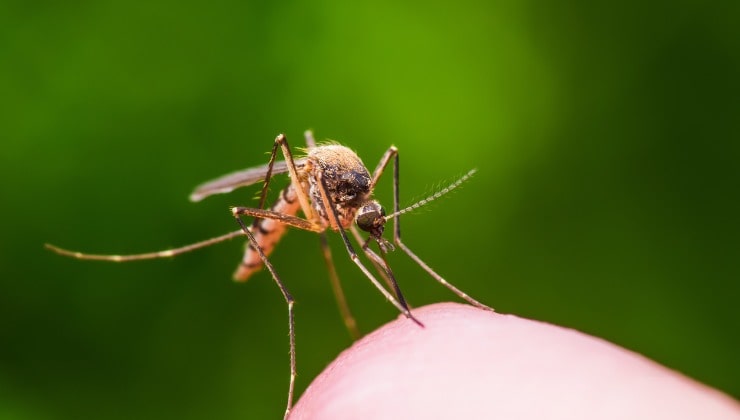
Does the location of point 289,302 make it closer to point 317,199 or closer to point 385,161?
point 317,199

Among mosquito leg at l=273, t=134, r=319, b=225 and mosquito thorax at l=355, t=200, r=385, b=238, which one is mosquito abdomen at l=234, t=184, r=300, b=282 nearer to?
mosquito leg at l=273, t=134, r=319, b=225

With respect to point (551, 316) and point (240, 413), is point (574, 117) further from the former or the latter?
point (240, 413)

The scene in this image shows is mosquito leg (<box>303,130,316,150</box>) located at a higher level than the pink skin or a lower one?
higher

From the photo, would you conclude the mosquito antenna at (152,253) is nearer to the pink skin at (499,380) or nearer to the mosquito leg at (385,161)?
the mosquito leg at (385,161)

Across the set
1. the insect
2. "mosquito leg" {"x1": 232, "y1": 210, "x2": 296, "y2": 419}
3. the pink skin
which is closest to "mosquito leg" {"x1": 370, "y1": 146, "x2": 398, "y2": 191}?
the insect

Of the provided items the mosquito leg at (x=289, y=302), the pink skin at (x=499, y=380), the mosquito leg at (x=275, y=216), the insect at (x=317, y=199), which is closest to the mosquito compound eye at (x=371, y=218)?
the insect at (x=317, y=199)

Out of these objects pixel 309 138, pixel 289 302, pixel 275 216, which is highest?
pixel 309 138

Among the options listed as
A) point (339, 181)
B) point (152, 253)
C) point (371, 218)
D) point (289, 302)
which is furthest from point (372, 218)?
point (152, 253)
